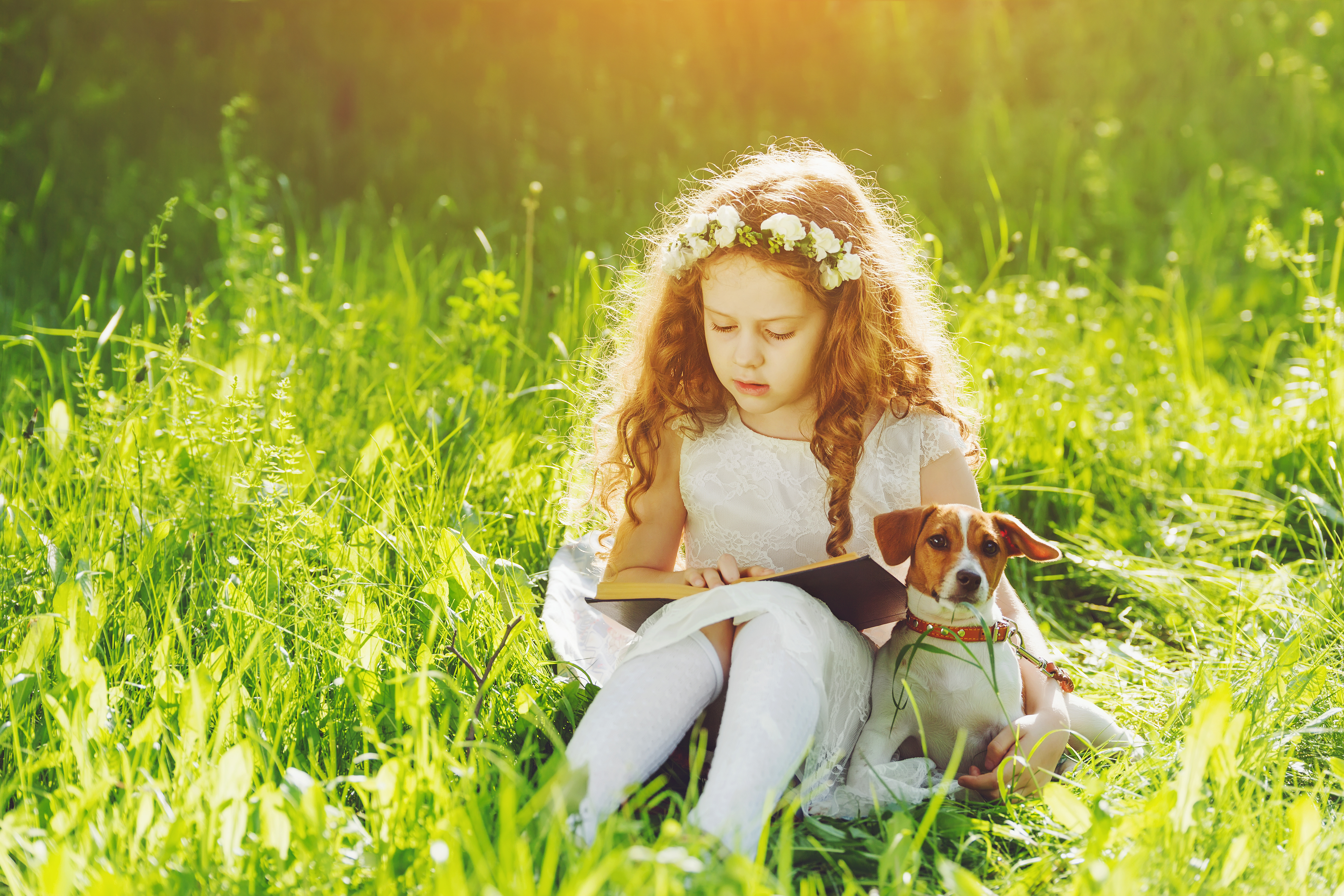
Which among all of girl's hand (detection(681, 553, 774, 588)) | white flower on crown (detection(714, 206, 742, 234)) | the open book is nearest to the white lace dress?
the open book

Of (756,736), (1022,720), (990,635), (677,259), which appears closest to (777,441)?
(677,259)

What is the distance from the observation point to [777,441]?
2.68 m

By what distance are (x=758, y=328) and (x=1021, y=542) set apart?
71cm

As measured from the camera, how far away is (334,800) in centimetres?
194

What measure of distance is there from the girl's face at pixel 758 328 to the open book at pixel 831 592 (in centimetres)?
43

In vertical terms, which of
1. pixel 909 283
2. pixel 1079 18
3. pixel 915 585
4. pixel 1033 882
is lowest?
pixel 1033 882

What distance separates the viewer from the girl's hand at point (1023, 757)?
2.17 metres

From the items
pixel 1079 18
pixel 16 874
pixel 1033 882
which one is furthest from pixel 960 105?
pixel 16 874

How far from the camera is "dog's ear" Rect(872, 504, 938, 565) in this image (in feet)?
7.34

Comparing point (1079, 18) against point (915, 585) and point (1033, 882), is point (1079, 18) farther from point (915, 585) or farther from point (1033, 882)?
point (1033, 882)

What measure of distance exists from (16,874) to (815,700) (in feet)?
4.10

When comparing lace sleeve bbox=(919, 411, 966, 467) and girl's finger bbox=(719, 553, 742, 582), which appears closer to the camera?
girl's finger bbox=(719, 553, 742, 582)

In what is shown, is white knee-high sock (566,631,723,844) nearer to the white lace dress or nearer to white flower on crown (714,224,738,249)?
the white lace dress

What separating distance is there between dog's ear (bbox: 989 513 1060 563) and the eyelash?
0.59m
